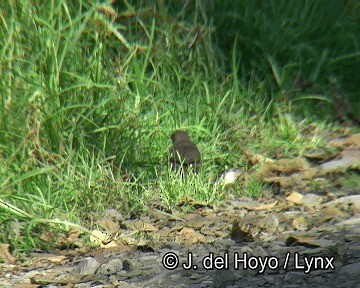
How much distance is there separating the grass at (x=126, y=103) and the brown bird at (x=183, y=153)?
70mm

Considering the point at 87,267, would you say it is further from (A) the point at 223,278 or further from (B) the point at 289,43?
(B) the point at 289,43

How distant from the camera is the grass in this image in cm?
515

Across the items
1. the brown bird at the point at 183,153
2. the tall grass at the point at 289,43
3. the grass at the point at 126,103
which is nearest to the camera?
the grass at the point at 126,103

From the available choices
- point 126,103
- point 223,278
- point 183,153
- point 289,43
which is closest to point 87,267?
point 223,278

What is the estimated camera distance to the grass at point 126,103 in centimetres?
515

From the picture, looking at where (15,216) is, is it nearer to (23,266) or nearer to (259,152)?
(23,266)
